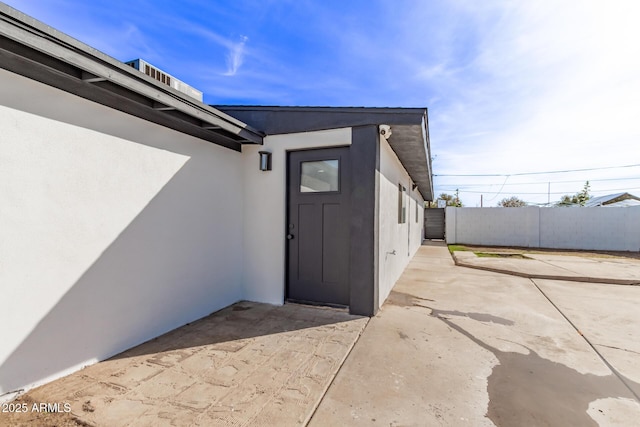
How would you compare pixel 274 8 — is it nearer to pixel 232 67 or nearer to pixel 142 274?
pixel 232 67

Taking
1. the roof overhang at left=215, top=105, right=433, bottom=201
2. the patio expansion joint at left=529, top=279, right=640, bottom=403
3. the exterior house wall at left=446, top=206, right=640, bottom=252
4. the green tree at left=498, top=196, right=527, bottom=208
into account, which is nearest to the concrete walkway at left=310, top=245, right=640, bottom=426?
the patio expansion joint at left=529, top=279, right=640, bottom=403

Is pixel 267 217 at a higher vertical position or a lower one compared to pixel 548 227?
higher

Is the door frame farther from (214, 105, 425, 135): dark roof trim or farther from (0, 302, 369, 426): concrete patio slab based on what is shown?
(0, 302, 369, 426): concrete patio slab

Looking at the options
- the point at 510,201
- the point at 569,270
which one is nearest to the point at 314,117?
the point at 569,270

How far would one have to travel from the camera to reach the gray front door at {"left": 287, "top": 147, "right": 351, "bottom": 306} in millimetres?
4117

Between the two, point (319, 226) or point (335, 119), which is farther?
point (319, 226)

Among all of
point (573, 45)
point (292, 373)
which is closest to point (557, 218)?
point (573, 45)

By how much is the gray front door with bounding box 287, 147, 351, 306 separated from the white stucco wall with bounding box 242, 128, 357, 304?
0.14m

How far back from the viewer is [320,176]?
4.30m

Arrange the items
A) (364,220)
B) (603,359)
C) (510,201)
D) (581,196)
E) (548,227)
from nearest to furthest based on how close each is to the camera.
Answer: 1. (603,359)
2. (364,220)
3. (548,227)
4. (581,196)
5. (510,201)

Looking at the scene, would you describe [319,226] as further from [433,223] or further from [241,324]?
[433,223]

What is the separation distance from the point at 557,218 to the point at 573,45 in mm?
11700

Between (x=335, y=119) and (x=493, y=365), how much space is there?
353cm

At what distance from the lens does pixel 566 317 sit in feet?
13.1
